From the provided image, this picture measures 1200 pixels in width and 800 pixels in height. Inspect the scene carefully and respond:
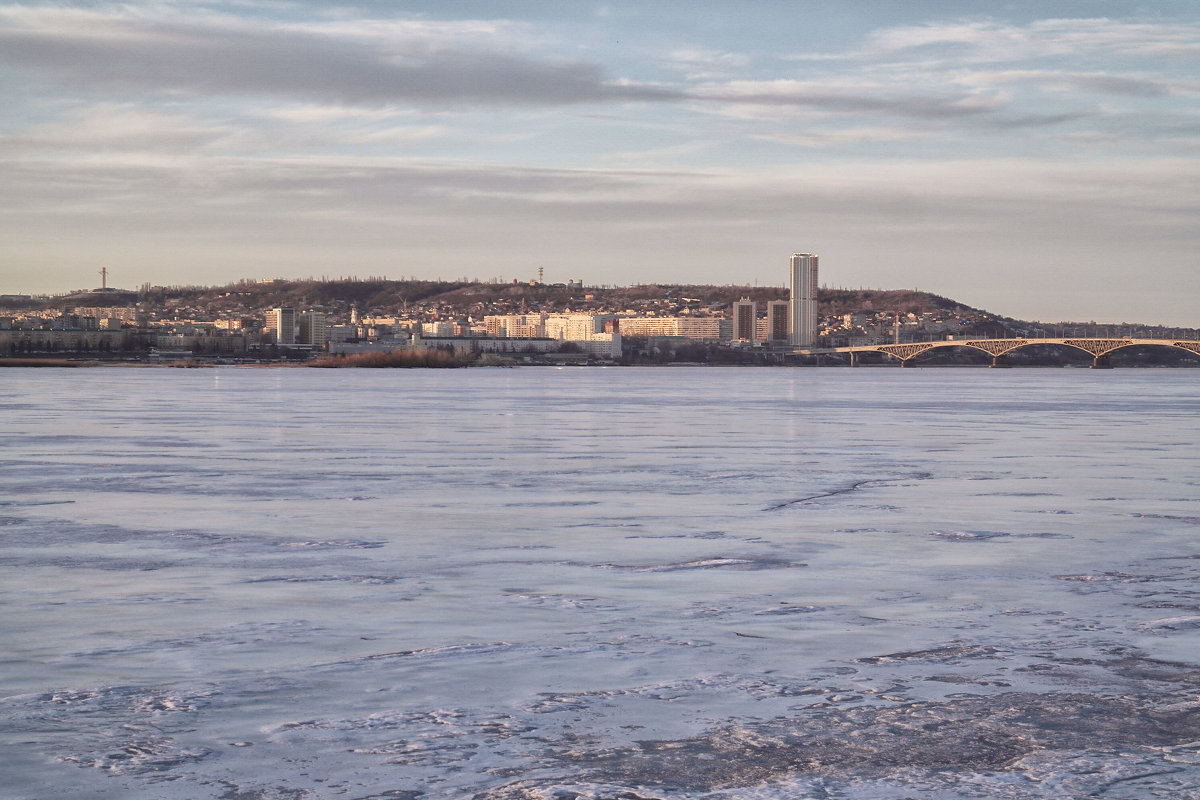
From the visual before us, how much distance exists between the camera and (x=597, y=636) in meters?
8.04

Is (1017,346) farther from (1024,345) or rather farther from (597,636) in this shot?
(597,636)

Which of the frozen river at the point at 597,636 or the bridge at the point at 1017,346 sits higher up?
the bridge at the point at 1017,346

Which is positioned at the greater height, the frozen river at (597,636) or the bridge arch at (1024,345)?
the bridge arch at (1024,345)

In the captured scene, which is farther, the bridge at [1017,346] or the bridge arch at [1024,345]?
the bridge arch at [1024,345]

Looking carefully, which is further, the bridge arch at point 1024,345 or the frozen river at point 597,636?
the bridge arch at point 1024,345

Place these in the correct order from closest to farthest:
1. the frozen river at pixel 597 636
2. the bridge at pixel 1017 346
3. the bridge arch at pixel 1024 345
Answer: the frozen river at pixel 597 636, the bridge at pixel 1017 346, the bridge arch at pixel 1024 345

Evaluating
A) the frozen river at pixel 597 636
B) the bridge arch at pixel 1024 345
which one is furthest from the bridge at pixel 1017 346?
the frozen river at pixel 597 636

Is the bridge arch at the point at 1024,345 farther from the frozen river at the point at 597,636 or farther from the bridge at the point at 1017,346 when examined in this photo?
the frozen river at the point at 597,636

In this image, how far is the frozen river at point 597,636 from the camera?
5.59 m

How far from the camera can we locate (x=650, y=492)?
54.9ft

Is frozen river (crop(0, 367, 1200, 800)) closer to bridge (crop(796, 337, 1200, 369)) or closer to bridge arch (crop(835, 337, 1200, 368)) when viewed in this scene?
bridge (crop(796, 337, 1200, 369))

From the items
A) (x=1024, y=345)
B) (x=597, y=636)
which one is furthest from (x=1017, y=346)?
(x=597, y=636)

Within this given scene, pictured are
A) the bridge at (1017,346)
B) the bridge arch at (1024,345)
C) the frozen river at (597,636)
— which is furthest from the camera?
the bridge arch at (1024,345)

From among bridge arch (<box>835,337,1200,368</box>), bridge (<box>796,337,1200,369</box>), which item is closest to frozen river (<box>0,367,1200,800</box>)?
bridge (<box>796,337,1200,369</box>)
